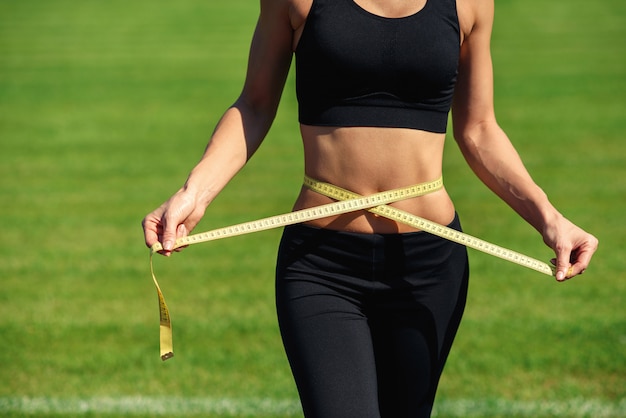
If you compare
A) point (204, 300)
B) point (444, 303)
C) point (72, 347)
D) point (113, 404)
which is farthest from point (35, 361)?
point (444, 303)

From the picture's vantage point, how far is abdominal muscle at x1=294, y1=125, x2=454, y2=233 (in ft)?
11.8

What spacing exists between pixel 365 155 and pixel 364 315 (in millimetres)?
524

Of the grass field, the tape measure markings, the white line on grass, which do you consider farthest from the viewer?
the grass field

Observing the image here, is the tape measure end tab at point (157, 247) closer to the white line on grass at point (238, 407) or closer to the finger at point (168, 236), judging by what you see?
the finger at point (168, 236)

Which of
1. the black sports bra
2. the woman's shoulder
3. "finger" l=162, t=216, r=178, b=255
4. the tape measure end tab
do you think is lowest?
the tape measure end tab

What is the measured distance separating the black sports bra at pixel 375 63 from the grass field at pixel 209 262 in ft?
10.8

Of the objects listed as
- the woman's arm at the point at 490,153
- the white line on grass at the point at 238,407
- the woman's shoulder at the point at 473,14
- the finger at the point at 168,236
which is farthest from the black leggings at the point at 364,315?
the white line on grass at the point at 238,407

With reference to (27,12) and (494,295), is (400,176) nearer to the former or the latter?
(494,295)

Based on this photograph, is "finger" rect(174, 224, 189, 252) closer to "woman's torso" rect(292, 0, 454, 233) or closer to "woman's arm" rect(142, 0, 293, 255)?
"woman's arm" rect(142, 0, 293, 255)

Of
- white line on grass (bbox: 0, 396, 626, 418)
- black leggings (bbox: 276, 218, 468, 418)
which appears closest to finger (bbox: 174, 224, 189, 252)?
black leggings (bbox: 276, 218, 468, 418)

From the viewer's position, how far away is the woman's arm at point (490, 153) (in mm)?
3521

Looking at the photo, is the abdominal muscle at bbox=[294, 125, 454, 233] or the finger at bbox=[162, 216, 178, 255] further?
the abdominal muscle at bbox=[294, 125, 454, 233]

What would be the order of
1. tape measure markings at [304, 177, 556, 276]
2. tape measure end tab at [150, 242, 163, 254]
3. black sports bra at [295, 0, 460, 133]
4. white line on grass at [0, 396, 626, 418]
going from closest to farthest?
tape measure end tab at [150, 242, 163, 254], black sports bra at [295, 0, 460, 133], tape measure markings at [304, 177, 556, 276], white line on grass at [0, 396, 626, 418]

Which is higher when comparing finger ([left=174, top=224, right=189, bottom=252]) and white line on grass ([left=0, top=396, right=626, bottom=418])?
finger ([left=174, top=224, right=189, bottom=252])
